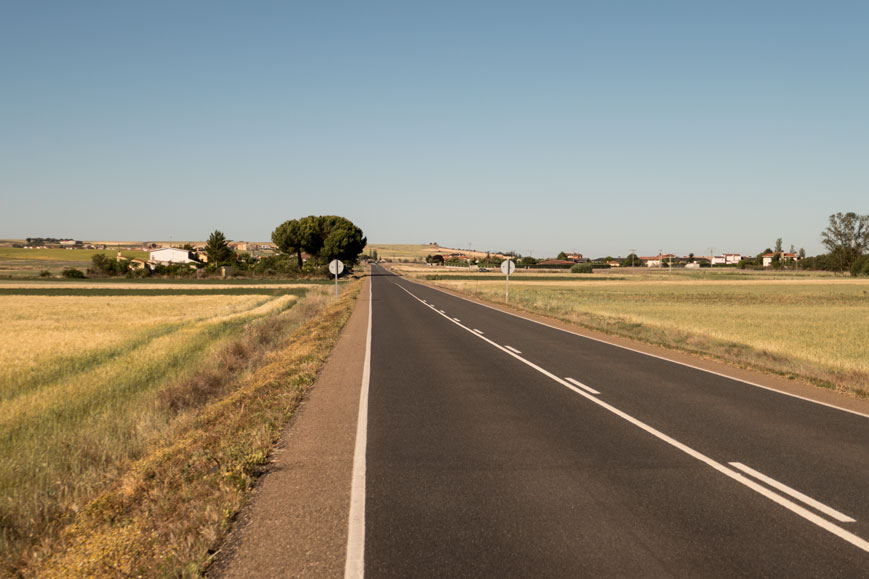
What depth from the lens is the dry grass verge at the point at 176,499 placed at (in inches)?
151

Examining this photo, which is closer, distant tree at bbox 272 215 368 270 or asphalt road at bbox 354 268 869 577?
asphalt road at bbox 354 268 869 577

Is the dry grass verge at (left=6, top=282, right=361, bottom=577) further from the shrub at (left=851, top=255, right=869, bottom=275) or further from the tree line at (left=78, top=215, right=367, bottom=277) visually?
the shrub at (left=851, top=255, right=869, bottom=275)

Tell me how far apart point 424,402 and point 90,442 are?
5.25 meters

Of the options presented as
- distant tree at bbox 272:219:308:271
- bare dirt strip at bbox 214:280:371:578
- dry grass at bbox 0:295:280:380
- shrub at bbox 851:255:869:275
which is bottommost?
dry grass at bbox 0:295:280:380

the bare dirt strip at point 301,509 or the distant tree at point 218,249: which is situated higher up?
the distant tree at point 218,249

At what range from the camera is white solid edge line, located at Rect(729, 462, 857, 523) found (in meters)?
4.48

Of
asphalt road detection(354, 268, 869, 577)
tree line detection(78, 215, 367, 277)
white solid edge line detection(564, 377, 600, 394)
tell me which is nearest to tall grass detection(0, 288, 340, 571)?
asphalt road detection(354, 268, 869, 577)

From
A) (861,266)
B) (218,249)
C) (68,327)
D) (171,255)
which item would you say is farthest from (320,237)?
(861,266)

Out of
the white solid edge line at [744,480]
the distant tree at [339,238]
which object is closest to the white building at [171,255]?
the distant tree at [339,238]

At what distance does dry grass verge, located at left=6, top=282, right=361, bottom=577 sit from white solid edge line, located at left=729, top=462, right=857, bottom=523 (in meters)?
5.00

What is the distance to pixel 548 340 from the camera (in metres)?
17.4

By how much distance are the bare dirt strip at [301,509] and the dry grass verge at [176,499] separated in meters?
0.17

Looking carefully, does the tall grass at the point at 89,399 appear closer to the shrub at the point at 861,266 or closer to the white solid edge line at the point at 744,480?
the white solid edge line at the point at 744,480

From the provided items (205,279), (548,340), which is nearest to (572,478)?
(548,340)
